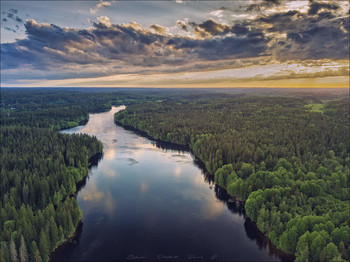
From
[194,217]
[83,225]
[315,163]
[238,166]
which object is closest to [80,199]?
[83,225]

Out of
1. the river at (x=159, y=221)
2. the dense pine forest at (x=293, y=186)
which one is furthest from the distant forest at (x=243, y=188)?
the river at (x=159, y=221)

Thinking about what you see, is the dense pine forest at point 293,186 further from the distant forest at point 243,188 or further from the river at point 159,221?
the river at point 159,221

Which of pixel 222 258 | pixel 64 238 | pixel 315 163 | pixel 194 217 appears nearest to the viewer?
pixel 222 258

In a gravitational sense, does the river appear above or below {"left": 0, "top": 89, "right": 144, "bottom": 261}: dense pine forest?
below

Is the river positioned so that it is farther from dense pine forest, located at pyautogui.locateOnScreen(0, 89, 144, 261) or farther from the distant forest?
dense pine forest, located at pyautogui.locateOnScreen(0, 89, 144, 261)

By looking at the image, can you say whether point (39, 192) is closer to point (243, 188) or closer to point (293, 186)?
point (243, 188)

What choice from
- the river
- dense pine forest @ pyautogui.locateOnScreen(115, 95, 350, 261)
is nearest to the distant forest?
dense pine forest @ pyautogui.locateOnScreen(115, 95, 350, 261)

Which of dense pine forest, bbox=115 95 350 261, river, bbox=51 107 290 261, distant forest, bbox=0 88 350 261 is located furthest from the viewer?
river, bbox=51 107 290 261

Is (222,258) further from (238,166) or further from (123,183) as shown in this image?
(123,183)
